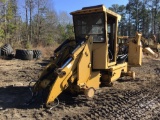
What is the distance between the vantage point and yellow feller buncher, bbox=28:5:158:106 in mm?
6141

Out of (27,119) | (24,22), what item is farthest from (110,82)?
(24,22)

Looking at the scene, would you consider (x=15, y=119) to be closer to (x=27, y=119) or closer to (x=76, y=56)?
(x=27, y=119)

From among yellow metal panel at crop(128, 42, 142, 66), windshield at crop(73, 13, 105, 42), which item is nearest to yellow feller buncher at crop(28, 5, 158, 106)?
windshield at crop(73, 13, 105, 42)

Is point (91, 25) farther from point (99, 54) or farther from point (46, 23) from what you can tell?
point (46, 23)

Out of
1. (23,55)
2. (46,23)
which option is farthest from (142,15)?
(23,55)

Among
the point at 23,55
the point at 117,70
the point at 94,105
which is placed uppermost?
the point at 23,55

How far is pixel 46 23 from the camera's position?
3916 cm

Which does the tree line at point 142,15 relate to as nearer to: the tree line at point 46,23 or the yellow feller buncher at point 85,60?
the tree line at point 46,23

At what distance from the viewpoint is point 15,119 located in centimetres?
523

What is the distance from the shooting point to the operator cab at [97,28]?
695cm

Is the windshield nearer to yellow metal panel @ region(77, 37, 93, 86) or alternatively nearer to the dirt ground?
yellow metal panel @ region(77, 37, 93, 86)

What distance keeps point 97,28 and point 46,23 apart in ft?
108

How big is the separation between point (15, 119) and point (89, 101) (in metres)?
2.16

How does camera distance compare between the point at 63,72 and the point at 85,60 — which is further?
the point at 85,60
